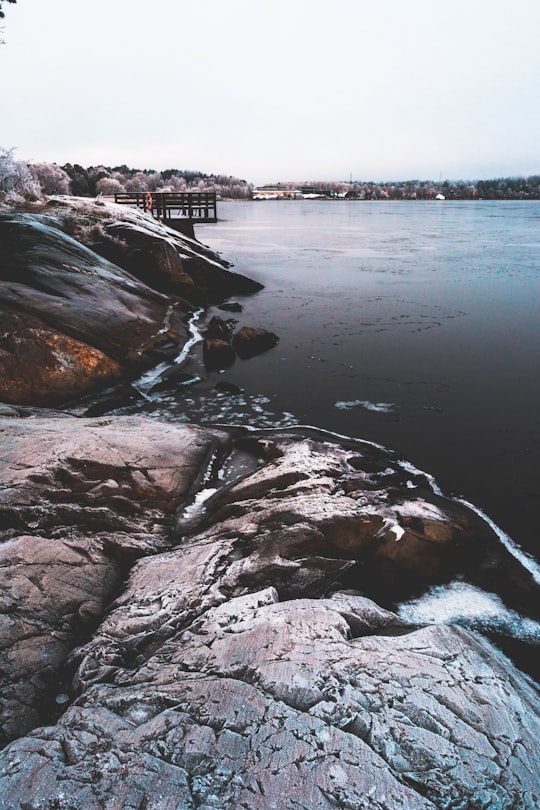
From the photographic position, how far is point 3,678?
11.0 ft

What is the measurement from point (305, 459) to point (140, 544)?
2593mm

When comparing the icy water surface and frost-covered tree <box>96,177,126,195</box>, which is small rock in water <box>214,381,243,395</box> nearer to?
the icy water surface

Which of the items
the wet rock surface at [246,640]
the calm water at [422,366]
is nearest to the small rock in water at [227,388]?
the calm water at [422,366]

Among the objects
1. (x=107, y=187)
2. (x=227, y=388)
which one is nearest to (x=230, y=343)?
(x=227, y=388)

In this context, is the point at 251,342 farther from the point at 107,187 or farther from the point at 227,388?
the point at 107,187

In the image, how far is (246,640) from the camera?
3.55 metres

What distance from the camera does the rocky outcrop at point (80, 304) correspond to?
29.7ft

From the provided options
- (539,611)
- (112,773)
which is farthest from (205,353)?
(112,773)

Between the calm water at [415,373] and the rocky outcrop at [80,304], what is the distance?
148 cm

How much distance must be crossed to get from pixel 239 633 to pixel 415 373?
873 centimetres

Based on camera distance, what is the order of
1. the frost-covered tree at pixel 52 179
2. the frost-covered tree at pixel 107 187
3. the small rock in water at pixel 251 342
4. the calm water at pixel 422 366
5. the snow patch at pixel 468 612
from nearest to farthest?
1. the snow patch at pixel 468 612
2. the calm water at pixel 422 366
3. the small rock in water at pixel 251 342
4. the frost-covered tree at pixel 52 179
5. the frost-covered tree at pixel 107 187

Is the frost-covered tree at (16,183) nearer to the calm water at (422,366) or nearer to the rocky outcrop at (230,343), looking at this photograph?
the calm water at (422,366)

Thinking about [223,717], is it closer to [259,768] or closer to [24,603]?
[259,768]

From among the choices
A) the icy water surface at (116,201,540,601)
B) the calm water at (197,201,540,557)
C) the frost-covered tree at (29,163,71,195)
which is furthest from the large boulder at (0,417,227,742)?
the frost-covered tree at (29,163,71,195)
